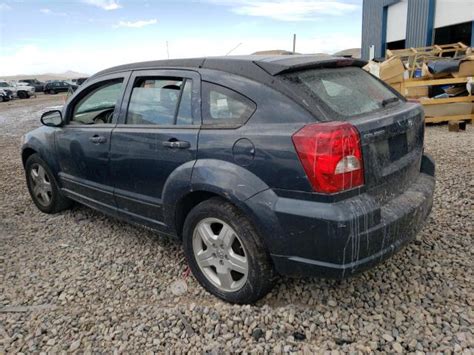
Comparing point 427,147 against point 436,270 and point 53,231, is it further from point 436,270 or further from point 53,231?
point 53,231

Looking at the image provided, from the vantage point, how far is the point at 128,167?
3.41m

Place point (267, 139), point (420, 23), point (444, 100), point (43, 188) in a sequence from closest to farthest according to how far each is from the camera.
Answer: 1. point (267, 139)
2. point (43, 188)
3. point (444, 100)
4. point (420, 23)

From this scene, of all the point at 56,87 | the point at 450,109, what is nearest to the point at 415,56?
the point at 450,109

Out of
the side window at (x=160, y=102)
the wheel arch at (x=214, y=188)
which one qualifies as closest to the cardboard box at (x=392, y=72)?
the side window at (x=160, y=102)

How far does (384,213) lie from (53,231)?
3379 mm

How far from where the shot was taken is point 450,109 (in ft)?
29.8

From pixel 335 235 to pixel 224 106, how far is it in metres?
1.14

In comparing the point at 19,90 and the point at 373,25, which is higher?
the point at 373,25

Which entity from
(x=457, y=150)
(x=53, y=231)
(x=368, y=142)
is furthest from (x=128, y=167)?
(x=457, y=150)

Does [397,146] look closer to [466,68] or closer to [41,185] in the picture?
[41,185]

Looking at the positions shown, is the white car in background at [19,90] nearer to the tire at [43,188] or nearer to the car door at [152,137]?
the tire at [43,188]

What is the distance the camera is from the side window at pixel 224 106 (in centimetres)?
268

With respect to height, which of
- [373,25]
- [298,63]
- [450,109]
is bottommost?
[450,109]

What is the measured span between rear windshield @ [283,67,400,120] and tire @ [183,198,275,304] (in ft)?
2.91
